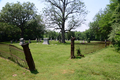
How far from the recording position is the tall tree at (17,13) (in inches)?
1247

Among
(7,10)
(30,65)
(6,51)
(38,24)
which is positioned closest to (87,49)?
(30,65)

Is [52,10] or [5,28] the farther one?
[5,28]

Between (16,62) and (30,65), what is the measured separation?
147cm

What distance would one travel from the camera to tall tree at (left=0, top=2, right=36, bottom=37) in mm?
31672

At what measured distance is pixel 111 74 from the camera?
4418 millimetres

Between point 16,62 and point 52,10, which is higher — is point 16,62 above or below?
below

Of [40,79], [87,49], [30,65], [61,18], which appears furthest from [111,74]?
[61,18]

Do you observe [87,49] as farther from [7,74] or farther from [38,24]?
[38,24]

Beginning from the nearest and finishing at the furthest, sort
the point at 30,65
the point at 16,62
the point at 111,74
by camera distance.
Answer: the point at 111,74 → the point at 30,65 → the point at 16,62

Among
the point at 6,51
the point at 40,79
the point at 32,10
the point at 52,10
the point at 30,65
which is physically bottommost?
the point at 40,79

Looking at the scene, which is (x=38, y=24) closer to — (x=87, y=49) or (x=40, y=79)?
(x=87, y=49)

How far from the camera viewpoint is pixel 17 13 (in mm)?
32438

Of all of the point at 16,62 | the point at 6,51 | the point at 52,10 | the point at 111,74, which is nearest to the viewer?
the point at 111,74

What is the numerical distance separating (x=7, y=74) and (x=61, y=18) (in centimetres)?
2567
